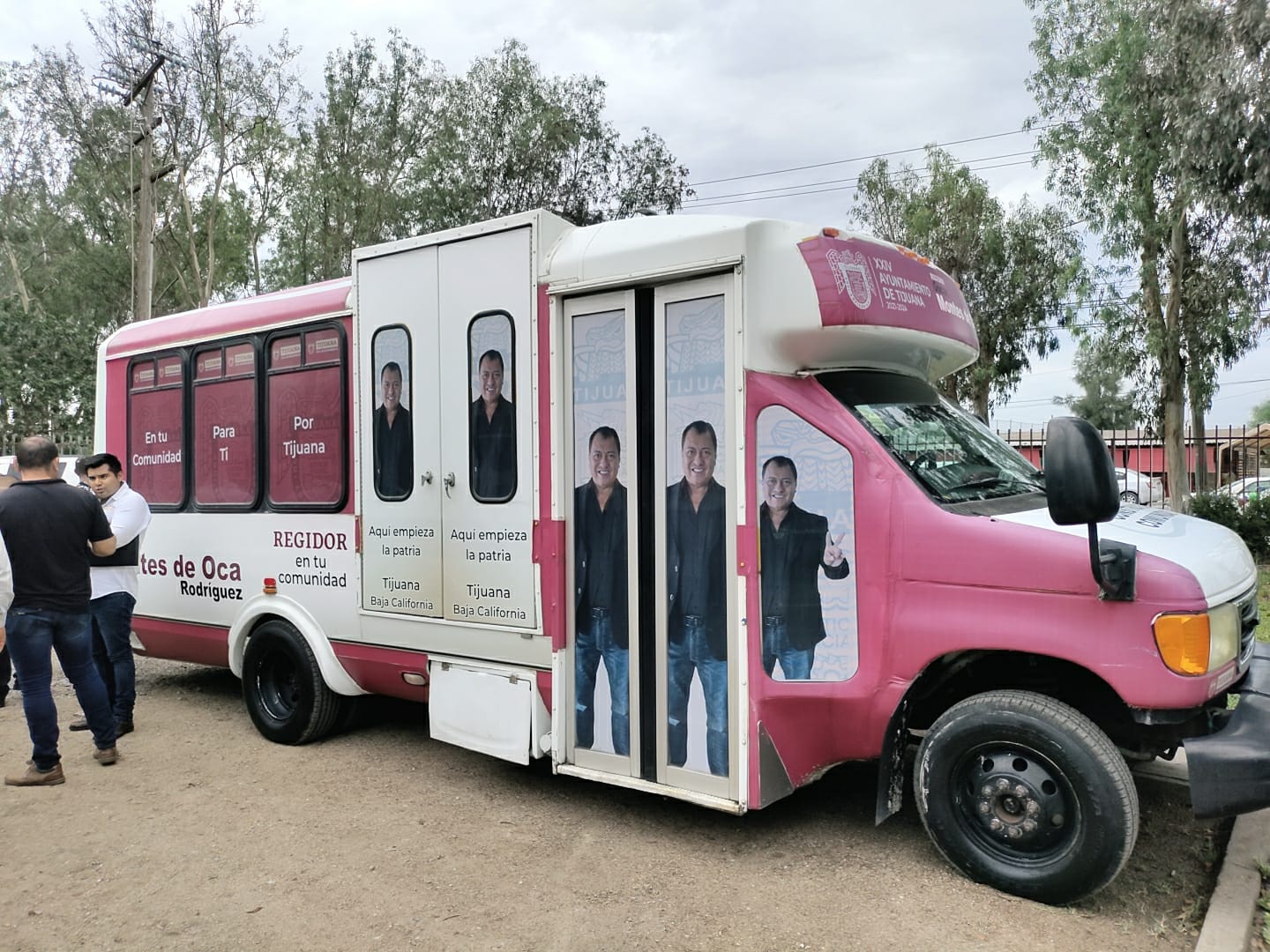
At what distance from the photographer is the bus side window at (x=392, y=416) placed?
5266 mm

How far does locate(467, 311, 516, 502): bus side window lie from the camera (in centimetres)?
480

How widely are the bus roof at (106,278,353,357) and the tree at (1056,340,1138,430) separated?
15.3 metres

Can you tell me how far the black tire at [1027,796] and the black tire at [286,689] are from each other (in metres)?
3.65

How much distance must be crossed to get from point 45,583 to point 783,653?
4086 mm

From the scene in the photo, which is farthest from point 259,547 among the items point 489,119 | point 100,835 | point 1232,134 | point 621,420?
point 489,119

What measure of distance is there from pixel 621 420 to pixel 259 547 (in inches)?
118

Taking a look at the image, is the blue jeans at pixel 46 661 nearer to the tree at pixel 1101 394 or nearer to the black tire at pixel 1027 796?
the black tire at pixel 1027 796

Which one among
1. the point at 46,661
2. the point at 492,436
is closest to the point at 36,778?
the point at 46,661

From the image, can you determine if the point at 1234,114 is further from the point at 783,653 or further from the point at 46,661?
the point at 46,661

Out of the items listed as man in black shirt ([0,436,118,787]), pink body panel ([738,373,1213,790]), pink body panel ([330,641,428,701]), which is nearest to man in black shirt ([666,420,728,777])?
pink body panel ([738,373,1213,790])

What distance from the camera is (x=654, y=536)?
4.35 m

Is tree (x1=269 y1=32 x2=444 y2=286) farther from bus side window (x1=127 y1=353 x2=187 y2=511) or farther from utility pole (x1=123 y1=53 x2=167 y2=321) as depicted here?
bus side window (x1=127 y1=353 x2=187 y2=511)

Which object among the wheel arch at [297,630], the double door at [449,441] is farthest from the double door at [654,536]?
the wheel arch at [297,630]

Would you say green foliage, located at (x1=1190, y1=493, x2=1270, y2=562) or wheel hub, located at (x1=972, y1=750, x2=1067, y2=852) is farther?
green foliage, located at (x1=1190, y1=493, x2=1270, y2=562)
